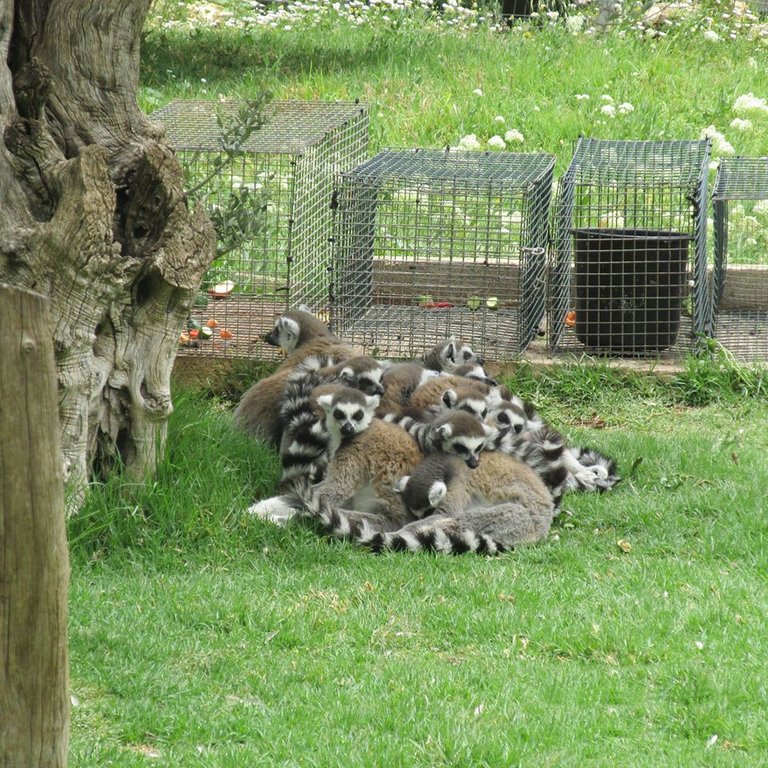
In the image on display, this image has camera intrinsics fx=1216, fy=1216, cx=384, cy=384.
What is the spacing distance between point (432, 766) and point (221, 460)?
8.69 feet

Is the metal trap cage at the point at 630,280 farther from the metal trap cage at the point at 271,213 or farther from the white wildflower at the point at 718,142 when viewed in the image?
the white wildflower at the point at 718,142

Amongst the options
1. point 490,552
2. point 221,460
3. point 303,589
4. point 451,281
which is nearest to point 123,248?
point 221,460

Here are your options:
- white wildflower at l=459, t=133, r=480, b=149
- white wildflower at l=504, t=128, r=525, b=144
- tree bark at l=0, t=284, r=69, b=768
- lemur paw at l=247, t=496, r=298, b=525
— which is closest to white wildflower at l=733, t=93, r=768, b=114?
white wildflower at l=504, t=128, r=525, b=144

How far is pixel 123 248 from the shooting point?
5.51 m

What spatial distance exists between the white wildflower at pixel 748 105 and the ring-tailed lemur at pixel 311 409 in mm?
7138

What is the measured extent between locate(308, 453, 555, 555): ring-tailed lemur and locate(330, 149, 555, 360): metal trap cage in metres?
2.59

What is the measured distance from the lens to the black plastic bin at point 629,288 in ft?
28.3

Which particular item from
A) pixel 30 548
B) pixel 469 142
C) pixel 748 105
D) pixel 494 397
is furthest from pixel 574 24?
pixel 30 548

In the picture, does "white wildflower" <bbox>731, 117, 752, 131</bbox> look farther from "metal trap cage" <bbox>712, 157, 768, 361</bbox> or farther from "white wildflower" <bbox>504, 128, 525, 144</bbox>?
"white wildflower" <bbox>504, 128, 525, 144</bbox>

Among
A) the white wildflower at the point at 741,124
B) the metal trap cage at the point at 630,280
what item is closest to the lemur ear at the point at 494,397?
the metal trap cage at the point at 630,280

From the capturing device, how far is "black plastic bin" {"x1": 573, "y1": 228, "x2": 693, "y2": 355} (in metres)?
8.62

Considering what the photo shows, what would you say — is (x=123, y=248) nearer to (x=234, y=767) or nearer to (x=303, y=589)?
(x=303, y=589)

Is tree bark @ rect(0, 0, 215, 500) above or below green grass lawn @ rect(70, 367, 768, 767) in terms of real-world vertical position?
above

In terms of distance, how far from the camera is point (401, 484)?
5855mm
